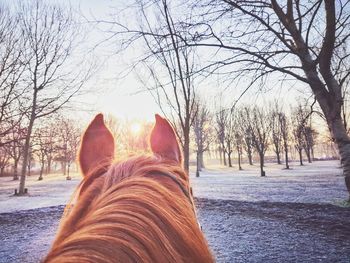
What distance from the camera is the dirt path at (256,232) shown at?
17.4 ft

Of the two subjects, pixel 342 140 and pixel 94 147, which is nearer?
pixel 94 147

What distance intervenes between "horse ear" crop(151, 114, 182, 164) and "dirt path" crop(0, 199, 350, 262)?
15.2 ft

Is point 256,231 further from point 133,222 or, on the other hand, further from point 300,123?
point 133,222

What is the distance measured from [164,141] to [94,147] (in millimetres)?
264

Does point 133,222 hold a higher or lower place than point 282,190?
higher

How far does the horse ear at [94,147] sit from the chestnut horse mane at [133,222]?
190 mm

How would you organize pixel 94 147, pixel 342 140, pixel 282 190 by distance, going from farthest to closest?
pixel 282 190
pixel 342 140
pixel 94 147

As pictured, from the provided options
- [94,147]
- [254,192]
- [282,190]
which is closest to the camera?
[94,147]

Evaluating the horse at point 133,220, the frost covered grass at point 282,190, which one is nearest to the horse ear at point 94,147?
the horse at point 133,220

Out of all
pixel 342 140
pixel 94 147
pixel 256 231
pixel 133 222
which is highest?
pixel 342 140

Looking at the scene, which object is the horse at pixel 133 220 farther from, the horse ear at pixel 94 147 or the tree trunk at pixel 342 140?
the tree trunk at pixel 342 140

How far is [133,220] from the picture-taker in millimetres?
A: 535

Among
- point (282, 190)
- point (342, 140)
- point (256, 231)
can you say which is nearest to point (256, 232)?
point (256, 231)

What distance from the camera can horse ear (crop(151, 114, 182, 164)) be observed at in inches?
42.2
